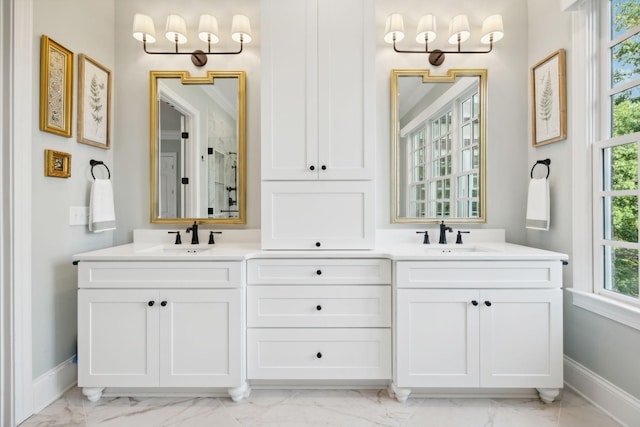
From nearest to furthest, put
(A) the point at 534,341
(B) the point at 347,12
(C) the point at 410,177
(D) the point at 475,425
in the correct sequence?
(D) the point at 475,425
(A) the point at 534,341
(B) the point at 347,12
(C) the point at 410,177

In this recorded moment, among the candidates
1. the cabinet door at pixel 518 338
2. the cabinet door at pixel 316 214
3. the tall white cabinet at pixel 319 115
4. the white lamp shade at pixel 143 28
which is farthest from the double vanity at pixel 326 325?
the white lamp shade at pixel 143 28

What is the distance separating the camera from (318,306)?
5.84 ft

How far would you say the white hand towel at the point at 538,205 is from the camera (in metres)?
2.02

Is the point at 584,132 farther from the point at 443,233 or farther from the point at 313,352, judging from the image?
the point at 313,352

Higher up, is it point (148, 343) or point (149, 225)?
point (149, 225)

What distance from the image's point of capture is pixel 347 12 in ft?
6.20

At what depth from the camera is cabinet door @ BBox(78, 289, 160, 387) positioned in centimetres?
174

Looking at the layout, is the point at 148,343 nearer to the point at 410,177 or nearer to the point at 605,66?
the point at 410,177

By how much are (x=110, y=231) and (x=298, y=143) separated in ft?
4.97

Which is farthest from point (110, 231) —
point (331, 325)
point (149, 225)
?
point (331, 325)

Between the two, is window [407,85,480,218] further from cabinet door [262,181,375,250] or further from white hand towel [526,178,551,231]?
cabinet door [262,181,375,250]

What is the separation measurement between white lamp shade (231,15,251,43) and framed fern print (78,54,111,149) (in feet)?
3.02

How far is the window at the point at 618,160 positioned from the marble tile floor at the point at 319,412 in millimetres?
718

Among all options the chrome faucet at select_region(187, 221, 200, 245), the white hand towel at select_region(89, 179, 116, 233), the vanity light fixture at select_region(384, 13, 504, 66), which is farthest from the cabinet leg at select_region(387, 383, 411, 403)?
the vanity light fixture at select_region(384, 13, 504, 66)
